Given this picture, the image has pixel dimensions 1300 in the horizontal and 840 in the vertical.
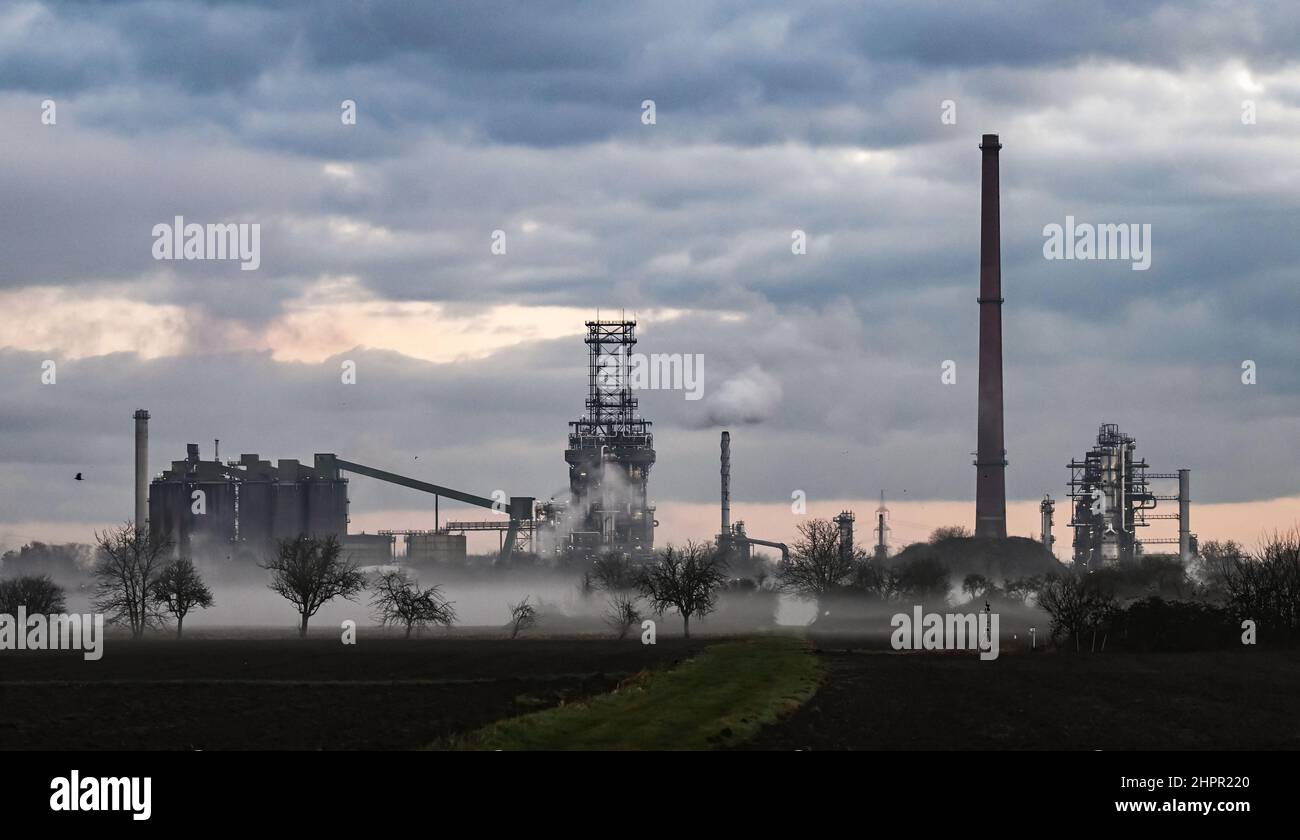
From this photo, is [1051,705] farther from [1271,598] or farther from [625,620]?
[625,620]

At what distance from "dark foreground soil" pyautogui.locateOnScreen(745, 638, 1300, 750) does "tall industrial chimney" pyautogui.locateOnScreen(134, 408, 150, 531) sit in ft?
Result: 411

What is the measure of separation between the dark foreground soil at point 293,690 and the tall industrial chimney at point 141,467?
86219 mm

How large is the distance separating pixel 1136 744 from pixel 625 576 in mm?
114406

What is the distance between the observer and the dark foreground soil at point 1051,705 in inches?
1592

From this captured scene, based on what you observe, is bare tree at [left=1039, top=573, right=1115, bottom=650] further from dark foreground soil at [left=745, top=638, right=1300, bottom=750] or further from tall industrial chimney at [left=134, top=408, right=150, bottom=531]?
tall industrial chimney at [left=134, top=408, right=150, bottom=531]

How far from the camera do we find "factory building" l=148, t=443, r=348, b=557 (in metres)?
194

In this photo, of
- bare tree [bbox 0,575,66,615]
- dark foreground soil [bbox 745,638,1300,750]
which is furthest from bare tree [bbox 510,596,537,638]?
dark foreground soil [bbox 745,638,1300,750]

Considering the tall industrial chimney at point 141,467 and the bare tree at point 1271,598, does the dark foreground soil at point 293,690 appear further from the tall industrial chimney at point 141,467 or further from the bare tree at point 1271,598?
the tall industrial chimney at point 141,467

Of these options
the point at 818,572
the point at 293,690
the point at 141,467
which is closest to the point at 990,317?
the point at 818,572

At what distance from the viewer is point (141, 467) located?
17962 cm

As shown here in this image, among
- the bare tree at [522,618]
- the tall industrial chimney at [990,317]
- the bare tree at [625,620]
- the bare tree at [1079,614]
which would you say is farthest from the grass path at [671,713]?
the tall industrial chimney at [990,317]

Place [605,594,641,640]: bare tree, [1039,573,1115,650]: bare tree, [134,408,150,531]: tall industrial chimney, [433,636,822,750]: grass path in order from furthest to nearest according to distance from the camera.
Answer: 1. [134,408,150,531]: tall industrial chimney
2. [605,594,641,640]: bare tree
3. [1039,573,1115,650]: bare tree
4. [433,636,822,750]: grass path

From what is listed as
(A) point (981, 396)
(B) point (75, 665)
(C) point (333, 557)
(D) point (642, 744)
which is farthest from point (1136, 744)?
(A) point (981, 396)

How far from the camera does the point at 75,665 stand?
3081 inches
